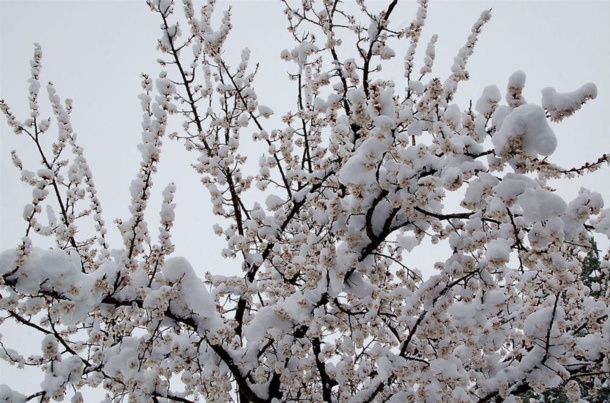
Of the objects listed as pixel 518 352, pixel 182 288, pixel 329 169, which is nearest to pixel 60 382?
pixel 182 288

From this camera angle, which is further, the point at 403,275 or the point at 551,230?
the point at 403,275

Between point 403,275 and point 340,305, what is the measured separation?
0.79 metres

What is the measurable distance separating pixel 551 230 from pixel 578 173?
13.4 inches

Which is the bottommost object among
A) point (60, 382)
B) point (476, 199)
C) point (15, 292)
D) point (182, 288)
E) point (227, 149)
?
point (60, 382)

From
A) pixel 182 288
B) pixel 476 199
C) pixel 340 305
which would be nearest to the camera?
pixel 476 199

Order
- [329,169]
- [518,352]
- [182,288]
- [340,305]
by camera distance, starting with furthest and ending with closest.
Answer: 1. [518,352]
2. [329,169]
3. [340,305]
4. [182,288]

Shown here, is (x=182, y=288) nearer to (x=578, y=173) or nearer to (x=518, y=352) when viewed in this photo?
(x=578, y=173)

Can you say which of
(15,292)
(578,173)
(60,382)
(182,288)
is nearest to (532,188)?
(578,173)

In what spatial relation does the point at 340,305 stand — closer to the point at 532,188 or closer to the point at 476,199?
the point at 476,199

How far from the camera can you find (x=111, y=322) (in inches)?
170

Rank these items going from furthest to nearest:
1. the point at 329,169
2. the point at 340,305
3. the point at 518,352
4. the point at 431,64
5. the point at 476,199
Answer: the point at 431,64, the point at 518,352, the point at 329,169, the point at 340,305, the point at 476,199

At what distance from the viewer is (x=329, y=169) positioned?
13.5ft

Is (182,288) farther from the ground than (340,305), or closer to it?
closer to it

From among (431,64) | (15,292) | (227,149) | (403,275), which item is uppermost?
(431,64)
